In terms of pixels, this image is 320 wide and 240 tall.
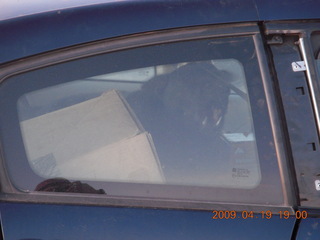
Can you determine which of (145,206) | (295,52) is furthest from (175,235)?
(295,52)

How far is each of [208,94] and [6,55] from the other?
700mm

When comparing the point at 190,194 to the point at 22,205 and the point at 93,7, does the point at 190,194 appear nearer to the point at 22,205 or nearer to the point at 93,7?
the point at 22,205

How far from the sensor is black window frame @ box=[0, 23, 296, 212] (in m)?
1.73

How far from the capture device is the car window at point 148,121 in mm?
1785

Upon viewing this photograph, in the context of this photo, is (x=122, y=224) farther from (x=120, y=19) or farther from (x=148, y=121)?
(x=120, y=19)

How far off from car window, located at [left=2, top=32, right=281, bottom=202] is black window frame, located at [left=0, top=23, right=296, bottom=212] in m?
0.02

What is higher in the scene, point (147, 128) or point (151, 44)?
point (151, 44)

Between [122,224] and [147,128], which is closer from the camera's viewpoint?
[122,224]

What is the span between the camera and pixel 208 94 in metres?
1.89

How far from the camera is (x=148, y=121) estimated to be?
1.85m
